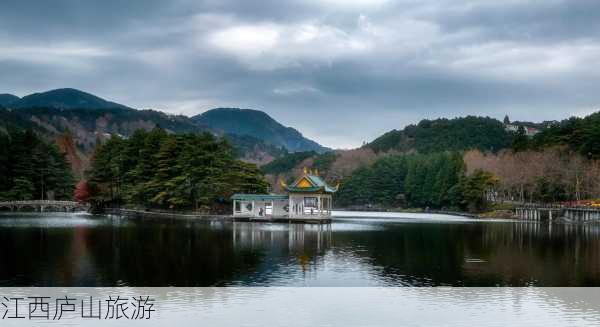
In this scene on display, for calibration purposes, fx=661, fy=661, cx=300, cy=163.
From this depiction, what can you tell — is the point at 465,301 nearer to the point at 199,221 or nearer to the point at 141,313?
the point at 141,313

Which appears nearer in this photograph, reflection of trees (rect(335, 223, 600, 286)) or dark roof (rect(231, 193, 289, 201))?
reflection of trees (rect(335, 223, 600, 286))

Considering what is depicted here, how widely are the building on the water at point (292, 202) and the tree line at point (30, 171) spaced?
2761cm

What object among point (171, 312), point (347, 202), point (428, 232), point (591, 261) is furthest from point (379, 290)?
point (347, 202)

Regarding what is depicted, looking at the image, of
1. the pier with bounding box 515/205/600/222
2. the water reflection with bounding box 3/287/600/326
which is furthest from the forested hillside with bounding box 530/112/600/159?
the water reflection with bounding box 3/287/600/326

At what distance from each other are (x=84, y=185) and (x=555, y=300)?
62.0 metres

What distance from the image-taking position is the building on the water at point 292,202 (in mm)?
54500

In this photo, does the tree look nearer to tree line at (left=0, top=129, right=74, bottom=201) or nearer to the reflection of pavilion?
the reflection of pavilion

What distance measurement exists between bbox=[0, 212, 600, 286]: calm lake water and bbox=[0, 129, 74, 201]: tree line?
3101cm

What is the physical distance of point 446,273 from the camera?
23078 mm

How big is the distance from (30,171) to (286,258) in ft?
174

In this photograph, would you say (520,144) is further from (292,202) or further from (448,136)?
(448,136)

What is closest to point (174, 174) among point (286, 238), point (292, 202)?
point (292, 202)

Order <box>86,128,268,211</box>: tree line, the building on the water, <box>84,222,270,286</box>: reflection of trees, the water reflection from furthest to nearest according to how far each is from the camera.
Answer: <box>86,128,268,211</box>: tree line
the building on the water
<box>84,222,270,286</box>: reflection of trees
the water reflection

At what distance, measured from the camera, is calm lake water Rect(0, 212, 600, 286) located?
21.0 metres
